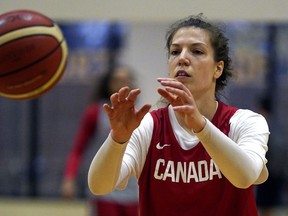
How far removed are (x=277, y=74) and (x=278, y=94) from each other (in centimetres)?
19

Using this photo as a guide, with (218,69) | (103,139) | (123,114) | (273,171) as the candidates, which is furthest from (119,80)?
(273,171)

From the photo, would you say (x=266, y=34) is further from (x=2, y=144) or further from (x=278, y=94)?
(x=2, y=144)

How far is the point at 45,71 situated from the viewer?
311cm

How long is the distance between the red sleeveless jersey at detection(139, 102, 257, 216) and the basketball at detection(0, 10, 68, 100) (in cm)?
83

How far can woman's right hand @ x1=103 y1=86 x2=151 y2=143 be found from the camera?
2.18 meters

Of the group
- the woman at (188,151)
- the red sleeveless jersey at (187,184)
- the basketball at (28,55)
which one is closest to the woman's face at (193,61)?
the woman at (188,151)

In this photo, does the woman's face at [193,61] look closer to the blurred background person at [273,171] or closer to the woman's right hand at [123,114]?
the woman's right hand at [123,114]

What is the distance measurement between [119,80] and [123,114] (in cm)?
193

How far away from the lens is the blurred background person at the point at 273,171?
612 cm

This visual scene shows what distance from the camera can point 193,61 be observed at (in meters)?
2.38

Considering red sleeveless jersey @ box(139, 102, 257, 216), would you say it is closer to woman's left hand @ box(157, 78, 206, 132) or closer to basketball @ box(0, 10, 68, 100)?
woman's left hand @ box(157, 78, 206, 132)

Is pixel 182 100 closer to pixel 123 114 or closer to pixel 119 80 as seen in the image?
pixel 123 114

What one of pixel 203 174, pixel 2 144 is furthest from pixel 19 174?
pixel 203 174

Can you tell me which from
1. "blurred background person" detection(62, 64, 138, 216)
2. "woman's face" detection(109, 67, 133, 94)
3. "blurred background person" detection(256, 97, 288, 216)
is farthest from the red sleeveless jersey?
"blurred background person" detection(256, 97, 288, 216)
